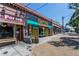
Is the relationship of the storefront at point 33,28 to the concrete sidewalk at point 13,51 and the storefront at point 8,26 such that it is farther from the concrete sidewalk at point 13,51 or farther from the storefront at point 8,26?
the concrete sidewalk at point 13,51

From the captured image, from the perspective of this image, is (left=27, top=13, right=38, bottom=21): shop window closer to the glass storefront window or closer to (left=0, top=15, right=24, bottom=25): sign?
(left=0, top=15, right=24, bottom=25): sign

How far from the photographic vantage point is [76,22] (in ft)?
49.3

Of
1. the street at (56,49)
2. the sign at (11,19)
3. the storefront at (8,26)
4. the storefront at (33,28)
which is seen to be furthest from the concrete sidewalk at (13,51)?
the storefront at (33,28)

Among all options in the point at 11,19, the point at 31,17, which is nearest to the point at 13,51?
the point at 11,19

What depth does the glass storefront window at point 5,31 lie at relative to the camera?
1023 centimetres

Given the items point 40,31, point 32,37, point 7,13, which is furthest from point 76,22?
point 7,13

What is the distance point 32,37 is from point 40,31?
1960 millimetres

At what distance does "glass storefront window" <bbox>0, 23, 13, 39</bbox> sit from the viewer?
10.2 metres

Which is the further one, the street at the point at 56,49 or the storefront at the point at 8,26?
the storefront at the point at 8,26

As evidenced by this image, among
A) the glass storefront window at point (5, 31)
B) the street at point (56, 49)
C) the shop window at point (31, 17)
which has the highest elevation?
the shop window at point (31, 17)

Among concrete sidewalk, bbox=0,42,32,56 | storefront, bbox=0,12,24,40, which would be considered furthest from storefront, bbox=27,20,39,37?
concrete sidewalk, bbox=0,42,32,56

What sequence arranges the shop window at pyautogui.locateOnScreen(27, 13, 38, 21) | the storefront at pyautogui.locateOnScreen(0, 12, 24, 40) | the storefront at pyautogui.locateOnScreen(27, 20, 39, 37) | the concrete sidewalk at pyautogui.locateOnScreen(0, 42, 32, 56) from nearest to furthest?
the concrete sidewalk at pyautogui.locateOnScreen(0, 42, 32, 56), the storefront at pyautogui.locateOnScreen(0, 12, 24, 40), the shop window at pyautogui.locateOnScreen(27, 13, 38, 21), the storefront at pyautogui.locateOnScreen(27, 20, 39, 37)

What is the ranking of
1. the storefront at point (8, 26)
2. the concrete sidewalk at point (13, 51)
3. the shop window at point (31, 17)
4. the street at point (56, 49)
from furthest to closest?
the shop window at point (31, 17), the storefront at point (8, 26), the street at point (56, 49), the concrete sidewalk at point (13, 51)

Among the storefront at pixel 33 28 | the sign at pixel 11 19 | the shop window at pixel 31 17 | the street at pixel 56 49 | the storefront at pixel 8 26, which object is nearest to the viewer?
the street at pixel 56 49
